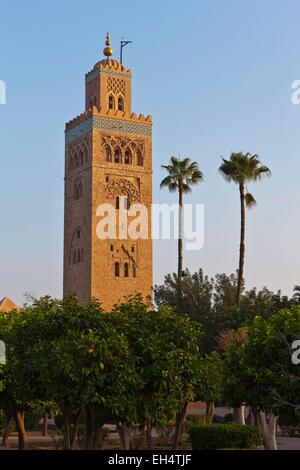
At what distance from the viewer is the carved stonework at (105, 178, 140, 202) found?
5675 cm

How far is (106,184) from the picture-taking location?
186ft

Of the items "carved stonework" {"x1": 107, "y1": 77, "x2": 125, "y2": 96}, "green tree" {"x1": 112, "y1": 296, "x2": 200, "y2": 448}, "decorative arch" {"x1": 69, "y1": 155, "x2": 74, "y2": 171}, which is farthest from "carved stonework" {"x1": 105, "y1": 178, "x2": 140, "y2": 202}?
"green tree" {"x1": 112, "y1": 296, "x2": 200, "y2": 448}

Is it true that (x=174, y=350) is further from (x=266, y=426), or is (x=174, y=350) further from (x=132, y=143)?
(x=132, y=143)

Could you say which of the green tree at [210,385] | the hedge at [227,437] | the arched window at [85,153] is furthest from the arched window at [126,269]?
the hedge at [227,437]

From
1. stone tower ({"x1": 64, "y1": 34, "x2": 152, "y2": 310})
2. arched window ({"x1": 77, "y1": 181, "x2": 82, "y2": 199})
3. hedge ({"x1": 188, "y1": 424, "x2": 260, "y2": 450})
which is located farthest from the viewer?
arched window ({"x1": 77, "y1": 181, "x2": 82, "y2": 199})

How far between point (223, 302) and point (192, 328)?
31449mm

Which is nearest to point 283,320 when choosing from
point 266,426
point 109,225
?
point 266,426

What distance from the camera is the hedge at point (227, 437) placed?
2508 centimetres

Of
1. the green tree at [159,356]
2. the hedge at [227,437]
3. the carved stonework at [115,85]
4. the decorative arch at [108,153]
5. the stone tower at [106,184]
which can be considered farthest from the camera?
the carved stonework at [115,85]

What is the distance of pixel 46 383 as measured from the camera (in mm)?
18406

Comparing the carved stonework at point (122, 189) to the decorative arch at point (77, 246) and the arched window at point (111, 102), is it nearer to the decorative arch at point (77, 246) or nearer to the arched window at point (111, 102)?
the decorative arch at point (77, 246)

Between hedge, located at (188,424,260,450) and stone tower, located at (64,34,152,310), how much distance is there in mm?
29556

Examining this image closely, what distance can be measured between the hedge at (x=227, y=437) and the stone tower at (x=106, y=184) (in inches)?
1164

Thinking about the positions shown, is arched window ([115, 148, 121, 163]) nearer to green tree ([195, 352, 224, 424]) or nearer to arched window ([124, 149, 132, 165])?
arched window ([124, 149, 132, 165])
